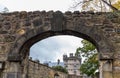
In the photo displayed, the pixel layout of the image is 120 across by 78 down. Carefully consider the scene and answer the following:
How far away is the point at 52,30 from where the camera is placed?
28.2 feet

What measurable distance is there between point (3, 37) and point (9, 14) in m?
0.84

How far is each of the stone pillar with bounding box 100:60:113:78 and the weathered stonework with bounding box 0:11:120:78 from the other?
10 cm

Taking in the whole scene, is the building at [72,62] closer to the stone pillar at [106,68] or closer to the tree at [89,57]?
the tree at [89,57]

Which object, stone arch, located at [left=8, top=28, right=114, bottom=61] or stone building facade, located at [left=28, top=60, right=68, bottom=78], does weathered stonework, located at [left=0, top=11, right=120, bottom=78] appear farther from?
stone building facade, located at [left=28, top=60, right=68, bottom=78]

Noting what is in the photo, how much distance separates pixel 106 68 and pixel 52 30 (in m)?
2.15

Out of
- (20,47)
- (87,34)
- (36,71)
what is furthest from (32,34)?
(36,71)

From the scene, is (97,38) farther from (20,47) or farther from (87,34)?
(20,47)

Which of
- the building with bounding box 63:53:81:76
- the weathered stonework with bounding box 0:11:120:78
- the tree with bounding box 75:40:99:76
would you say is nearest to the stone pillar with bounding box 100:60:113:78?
the weathered stonework with bounding box 0:11:120:78

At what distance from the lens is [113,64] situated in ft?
26.5

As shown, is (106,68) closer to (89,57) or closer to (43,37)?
(43,37)

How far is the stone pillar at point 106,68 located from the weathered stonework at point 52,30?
0.10m

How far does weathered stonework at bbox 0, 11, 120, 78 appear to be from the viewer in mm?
8219

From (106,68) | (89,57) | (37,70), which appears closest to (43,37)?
(106,68)

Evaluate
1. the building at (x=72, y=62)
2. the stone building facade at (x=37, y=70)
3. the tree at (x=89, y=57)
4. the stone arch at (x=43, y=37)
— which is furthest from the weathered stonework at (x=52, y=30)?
the building at (x=72, y=62)
